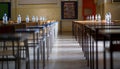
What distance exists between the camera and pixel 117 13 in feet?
50.3

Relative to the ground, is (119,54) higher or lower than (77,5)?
lower

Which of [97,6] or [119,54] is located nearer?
[119,54]

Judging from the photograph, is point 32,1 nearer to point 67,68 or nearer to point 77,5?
point 77,5

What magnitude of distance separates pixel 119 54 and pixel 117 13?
29.8 feet

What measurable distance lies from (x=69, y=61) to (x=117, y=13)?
10.0 metres

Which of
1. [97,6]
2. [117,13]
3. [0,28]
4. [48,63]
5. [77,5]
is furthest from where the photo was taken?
[77,5]

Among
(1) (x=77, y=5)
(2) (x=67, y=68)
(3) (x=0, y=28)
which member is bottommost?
(2) (x=67, y=68)

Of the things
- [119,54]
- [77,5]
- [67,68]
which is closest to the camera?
[67,68]

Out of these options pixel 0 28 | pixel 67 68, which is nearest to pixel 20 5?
pixel 67 68

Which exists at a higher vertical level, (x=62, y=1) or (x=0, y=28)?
(x=62, y=1)

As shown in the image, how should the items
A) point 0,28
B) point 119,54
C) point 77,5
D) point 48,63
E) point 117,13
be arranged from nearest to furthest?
1. point 0,28
2. point 48,63
3. point 119,54
4. point 117,13
5. point 77,5

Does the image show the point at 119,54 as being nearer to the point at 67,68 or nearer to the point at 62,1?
the point at 67,68

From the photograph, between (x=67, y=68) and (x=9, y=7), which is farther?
(x=9, y=7)

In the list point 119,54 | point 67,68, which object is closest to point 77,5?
point 119,54
